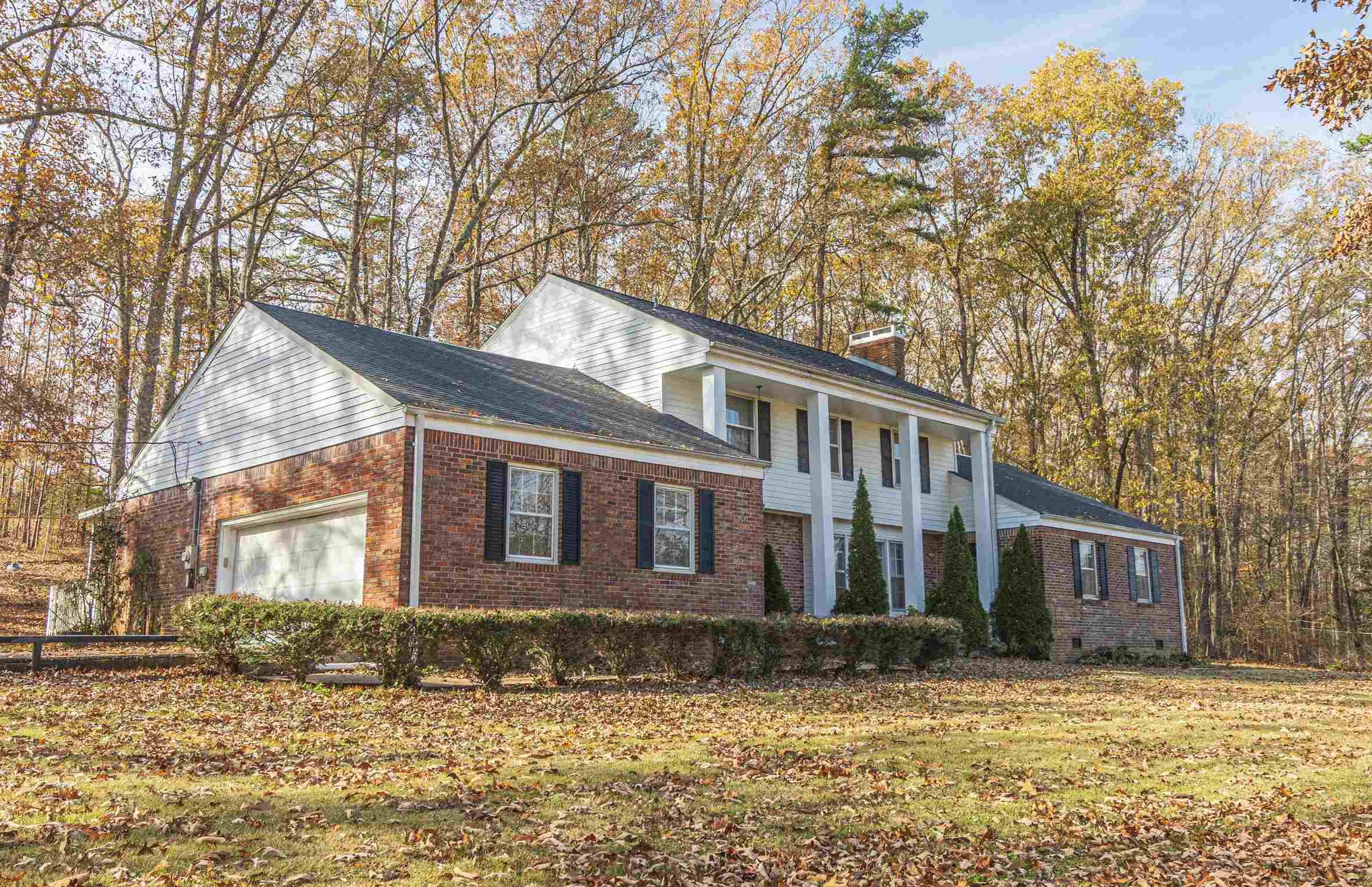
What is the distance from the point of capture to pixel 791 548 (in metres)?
21.8

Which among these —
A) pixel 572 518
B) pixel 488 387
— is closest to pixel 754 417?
pixel 488 387

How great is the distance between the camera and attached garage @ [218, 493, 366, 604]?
15180 millimetres

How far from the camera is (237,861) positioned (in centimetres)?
483

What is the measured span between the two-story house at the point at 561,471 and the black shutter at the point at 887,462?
55 millimetres

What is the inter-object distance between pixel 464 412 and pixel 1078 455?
24815 millimetres

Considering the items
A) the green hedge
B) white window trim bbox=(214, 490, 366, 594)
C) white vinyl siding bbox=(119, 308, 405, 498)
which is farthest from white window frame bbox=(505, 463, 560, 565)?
the green hedge

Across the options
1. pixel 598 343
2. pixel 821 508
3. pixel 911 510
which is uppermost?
pixel 598 343

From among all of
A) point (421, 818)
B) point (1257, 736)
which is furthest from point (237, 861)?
point (1257, 736)

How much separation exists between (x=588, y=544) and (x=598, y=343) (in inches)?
279

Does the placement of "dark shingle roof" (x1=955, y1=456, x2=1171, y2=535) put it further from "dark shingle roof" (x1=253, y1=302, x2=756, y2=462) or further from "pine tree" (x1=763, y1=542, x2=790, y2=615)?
"dark shingle roof" (x1=253, y1=302, x2=756, y2=462)

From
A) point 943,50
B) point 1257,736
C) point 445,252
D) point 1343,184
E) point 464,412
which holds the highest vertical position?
point 943,50

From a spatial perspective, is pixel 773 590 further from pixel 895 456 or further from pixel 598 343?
pixel 895 456

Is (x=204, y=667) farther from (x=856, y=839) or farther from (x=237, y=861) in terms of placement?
(x=856, y=839)

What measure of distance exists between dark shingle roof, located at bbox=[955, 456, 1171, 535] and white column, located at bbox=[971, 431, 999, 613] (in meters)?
0.94
